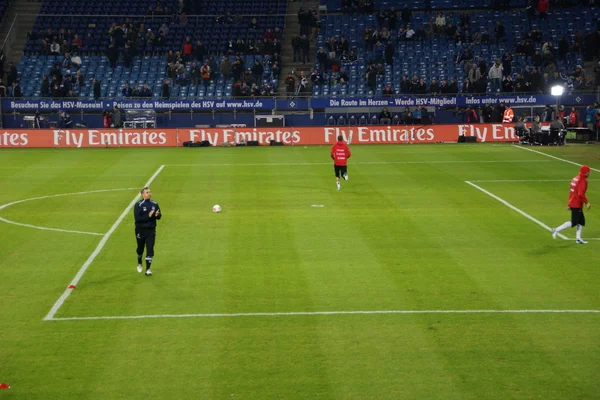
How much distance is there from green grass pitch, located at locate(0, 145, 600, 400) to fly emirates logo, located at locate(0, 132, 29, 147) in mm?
15733

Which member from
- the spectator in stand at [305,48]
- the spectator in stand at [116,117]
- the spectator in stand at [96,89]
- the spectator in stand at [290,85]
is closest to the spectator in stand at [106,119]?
the spectator in stand at [116,117]

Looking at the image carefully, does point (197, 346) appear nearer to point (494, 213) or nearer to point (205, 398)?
point (205, 398)

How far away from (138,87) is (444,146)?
20.4 m

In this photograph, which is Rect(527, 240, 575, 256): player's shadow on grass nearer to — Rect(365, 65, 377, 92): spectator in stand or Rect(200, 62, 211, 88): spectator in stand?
Rect(365, 65, 377, 92): spectator in stand

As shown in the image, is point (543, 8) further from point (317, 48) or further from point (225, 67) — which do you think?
point (225, 67)

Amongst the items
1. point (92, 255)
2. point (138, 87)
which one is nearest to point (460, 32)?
point (138, 87)

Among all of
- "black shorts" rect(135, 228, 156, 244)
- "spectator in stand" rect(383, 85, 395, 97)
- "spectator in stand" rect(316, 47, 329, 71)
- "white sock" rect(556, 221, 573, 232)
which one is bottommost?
"white sock" rect(556, 221, 573, 232)

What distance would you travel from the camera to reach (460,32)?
2457 inches

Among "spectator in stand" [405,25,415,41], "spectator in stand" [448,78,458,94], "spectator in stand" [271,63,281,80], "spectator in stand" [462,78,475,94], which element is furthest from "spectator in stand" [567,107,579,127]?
"spectator in stand" [271,63,281,80]

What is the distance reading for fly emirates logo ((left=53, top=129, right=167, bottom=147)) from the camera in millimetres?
51906

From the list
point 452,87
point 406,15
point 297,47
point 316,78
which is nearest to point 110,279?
point 452,87

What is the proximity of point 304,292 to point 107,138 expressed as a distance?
3475 centimetres

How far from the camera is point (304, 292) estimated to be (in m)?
19.7

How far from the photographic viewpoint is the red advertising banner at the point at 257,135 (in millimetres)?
51906
